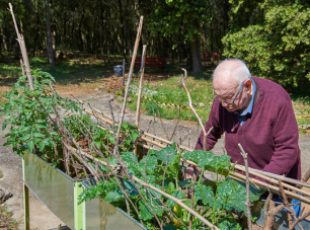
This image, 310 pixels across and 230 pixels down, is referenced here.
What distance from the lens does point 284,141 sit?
6.30ft

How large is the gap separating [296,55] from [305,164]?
5413 mm

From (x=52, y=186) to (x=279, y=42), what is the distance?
931cm

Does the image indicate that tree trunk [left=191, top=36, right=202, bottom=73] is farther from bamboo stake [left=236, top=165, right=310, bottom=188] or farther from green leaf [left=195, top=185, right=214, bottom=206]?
green leaf [left=195, top=185, right=214, bottom=206]

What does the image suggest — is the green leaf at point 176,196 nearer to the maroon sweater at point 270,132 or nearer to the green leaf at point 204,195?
the green leaf at point 204,195

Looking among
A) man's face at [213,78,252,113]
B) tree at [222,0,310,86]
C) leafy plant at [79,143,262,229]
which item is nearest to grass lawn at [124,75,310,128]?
tree at [222,0,310,86]

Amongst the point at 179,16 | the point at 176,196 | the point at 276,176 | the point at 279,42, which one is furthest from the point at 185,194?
the point at 179,16

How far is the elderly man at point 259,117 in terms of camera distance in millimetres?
1885

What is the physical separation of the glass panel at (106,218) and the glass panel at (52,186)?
0.21 metres

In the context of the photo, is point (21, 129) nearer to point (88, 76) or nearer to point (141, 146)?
point (141, 146)

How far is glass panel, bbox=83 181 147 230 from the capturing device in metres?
1.45

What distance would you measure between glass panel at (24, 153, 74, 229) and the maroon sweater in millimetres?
1110

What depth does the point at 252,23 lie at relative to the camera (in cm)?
1145

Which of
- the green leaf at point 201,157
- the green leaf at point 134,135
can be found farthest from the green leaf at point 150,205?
the green leaf at point 134,135

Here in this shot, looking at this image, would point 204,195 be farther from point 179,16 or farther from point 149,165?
point 179,16
